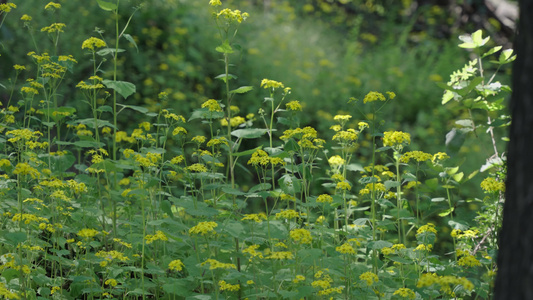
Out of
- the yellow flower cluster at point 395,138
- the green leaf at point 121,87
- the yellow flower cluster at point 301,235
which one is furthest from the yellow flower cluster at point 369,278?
the green leaf at point 121,87

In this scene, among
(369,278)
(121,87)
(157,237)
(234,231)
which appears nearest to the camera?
(369,278)

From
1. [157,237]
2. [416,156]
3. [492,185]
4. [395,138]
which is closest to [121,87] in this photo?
[157,237]

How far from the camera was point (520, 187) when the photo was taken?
1.19m

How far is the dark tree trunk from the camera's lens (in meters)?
1.16

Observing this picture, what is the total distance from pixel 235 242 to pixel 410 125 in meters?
3.66

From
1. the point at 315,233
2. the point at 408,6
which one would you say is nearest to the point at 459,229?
the point at 315,233

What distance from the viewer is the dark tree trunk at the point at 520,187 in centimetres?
116

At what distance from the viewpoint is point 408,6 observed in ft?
26.9

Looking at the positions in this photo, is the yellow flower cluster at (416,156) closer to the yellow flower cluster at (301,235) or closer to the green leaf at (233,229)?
the yellow flower cluster at (301,235)

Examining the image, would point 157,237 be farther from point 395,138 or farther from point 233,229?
point 395,138

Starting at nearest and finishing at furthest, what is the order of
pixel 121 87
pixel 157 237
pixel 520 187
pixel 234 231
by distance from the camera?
1. pixel 520 187
2. pixel 157 237
3. pixel 234 231
4. pixel 121 87

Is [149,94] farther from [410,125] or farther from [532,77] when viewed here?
[532,77]

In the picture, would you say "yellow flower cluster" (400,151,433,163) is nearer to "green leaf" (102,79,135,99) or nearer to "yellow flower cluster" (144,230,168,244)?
"yellow flower cluster" (144,230,168,244)

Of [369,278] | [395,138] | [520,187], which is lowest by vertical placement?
[369,278]
